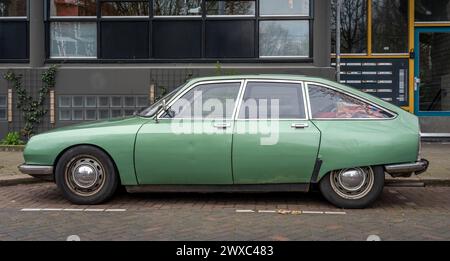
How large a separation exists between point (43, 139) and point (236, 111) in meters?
2.33

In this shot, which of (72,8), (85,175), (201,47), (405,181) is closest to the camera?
(85,175)

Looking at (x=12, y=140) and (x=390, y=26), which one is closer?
(x=12, y=140)

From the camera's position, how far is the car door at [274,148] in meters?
6.76

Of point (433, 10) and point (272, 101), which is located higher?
point (433, 10)

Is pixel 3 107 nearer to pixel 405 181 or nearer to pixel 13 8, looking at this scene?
pixel 13 8

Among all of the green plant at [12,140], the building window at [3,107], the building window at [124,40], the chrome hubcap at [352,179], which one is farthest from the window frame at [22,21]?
the chrome hubcap at [352,179]

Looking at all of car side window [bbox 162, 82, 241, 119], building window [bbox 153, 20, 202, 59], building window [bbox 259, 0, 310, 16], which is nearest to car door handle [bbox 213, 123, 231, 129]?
car side window [bbox 162, 82, 241, 119]

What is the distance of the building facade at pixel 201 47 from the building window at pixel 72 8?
2 cm

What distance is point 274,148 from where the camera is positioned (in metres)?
6.77

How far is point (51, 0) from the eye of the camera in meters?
12.9

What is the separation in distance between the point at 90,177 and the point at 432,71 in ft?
29.1

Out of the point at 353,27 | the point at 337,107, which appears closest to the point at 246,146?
the point at 337,107

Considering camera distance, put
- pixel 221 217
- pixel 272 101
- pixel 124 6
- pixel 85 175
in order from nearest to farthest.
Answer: pixel 221 217, pixel 85 175, pixel 272 101, pixel 124 6

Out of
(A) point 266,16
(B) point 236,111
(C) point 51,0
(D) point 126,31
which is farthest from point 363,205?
(C) point 51,0
